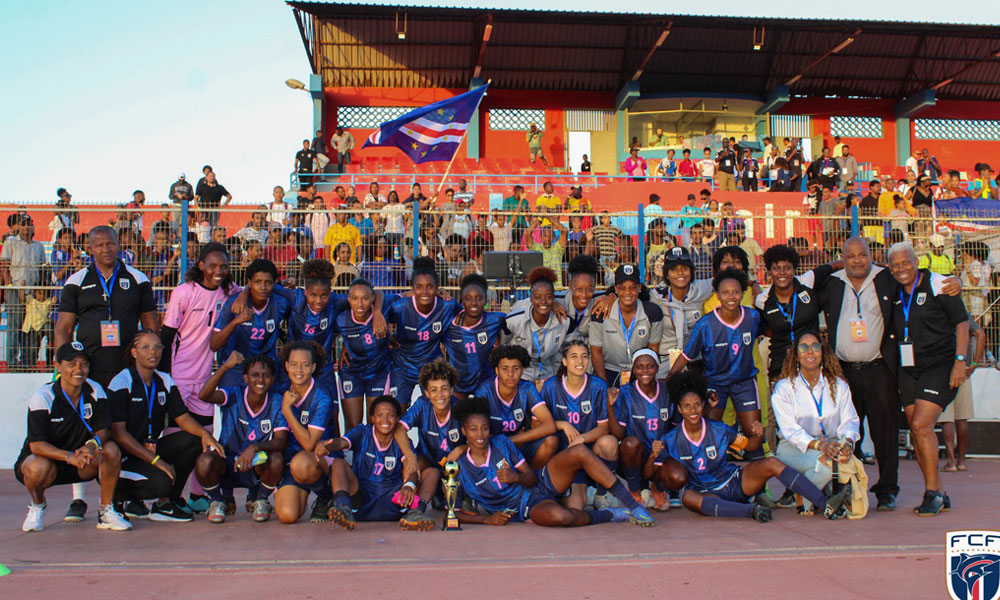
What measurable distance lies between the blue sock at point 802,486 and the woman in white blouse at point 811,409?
0.16 metres

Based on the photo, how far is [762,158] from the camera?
27.7 meters

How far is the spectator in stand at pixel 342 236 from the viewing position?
31.5 feet

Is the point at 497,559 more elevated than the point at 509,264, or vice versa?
the point at 509,264

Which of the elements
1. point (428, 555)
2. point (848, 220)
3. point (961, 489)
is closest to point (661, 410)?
point (428, 555)

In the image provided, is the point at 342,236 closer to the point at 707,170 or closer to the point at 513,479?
the point at 513,479

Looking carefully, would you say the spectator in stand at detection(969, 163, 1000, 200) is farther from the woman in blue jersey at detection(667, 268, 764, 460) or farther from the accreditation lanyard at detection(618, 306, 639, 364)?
→ the accreditation lanyard at detection(618, 306, 639, 364)

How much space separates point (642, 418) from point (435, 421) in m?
1.71

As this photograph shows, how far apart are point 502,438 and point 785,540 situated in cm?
215

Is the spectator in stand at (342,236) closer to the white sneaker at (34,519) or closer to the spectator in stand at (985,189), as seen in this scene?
the white sneaker at (34,519)

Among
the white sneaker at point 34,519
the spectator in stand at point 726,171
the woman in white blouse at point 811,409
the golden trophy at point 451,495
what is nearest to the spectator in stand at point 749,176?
the spectator in stand at point 726,171

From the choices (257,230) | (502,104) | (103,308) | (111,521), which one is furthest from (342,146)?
(111,521)

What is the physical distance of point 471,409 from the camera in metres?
6.16

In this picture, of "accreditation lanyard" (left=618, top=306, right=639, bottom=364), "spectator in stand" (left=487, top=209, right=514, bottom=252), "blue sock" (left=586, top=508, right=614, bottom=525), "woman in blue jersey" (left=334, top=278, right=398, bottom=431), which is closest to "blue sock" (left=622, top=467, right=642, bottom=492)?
"blue sock" (left=586, top=508, right=614, bottom=525)

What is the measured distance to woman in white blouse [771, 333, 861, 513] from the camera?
245 inches
